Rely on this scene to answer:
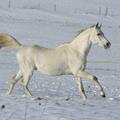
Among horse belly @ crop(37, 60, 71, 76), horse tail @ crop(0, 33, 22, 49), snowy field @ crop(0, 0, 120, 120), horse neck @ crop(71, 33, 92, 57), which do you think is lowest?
snowy field @ crop(0, 0, 120, 120)

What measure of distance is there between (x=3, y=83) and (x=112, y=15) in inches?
1466

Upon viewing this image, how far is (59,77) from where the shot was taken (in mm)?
17156

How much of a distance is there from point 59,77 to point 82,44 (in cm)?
551

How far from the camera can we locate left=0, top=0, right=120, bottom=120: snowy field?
29.3 ft

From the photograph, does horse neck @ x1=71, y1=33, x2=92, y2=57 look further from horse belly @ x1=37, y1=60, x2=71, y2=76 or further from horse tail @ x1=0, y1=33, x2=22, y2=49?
horse tail @ x1=0, y1=33, x2=22, y2=49

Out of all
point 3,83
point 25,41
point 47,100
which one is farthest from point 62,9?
point 47,100

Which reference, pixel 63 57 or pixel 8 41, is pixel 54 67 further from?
pixel 8 41

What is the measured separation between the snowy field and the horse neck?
997 millimetres

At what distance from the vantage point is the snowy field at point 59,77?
8922 mm

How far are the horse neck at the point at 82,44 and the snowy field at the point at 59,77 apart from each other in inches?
39.2

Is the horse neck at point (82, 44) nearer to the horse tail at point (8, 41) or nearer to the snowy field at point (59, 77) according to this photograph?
the snowy field at point (59, 77)

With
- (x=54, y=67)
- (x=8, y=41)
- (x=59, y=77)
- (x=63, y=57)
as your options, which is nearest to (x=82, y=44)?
(x=63, y=57)

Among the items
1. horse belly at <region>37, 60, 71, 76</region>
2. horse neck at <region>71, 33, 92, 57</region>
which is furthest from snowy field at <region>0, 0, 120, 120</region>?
horse neck at <region>71, 33, 92, 57</region>

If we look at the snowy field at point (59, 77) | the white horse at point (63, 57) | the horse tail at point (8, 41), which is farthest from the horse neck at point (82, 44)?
the horse tail at point (8, 41)
